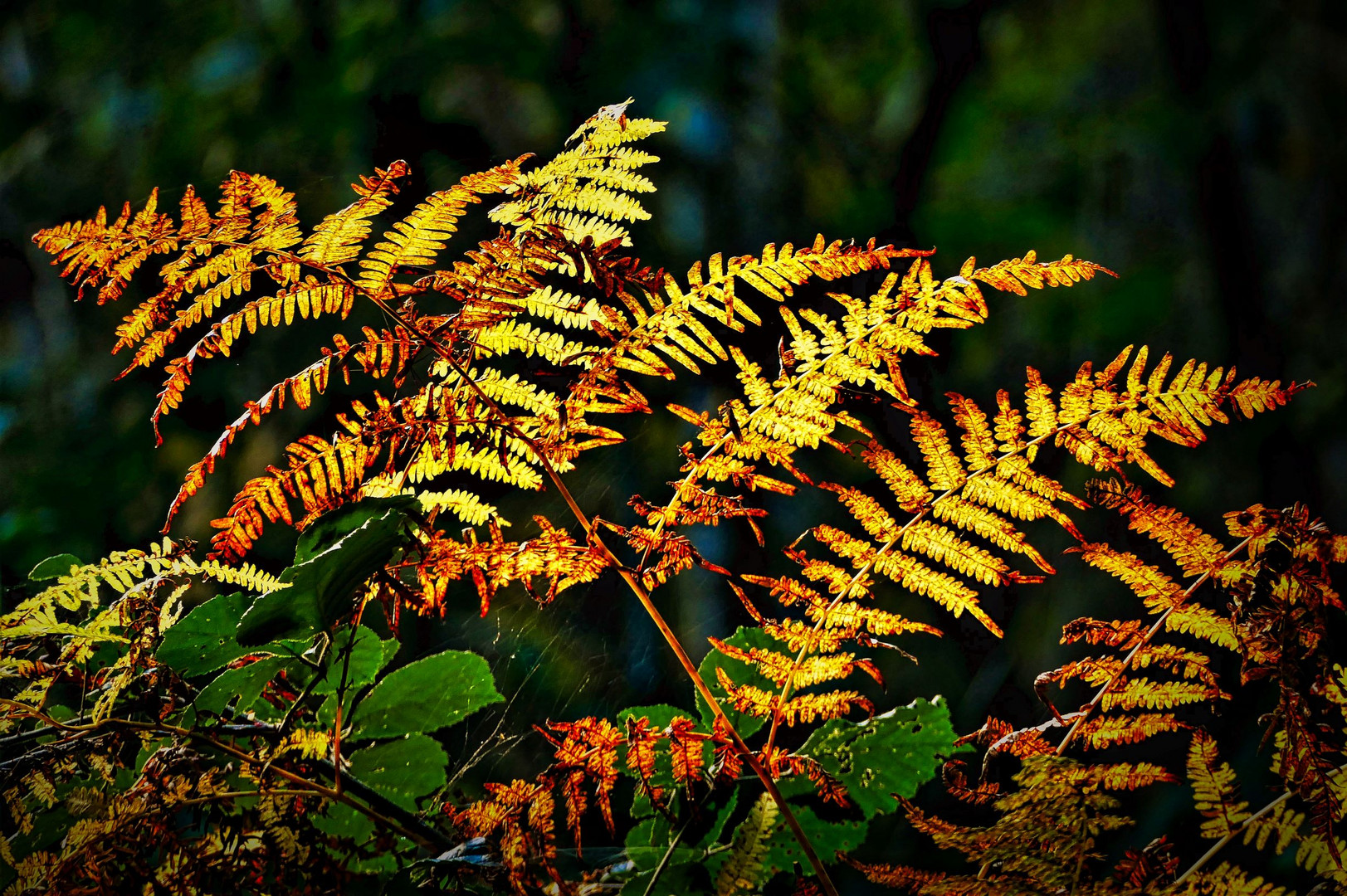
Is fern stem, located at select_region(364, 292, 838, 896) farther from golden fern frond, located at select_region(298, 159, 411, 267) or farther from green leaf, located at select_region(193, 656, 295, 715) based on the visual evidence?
green leaf, located at select_region(193, 656, 295, 715)

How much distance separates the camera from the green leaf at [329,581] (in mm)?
488

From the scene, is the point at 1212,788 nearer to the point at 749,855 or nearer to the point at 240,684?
the point at 749,855

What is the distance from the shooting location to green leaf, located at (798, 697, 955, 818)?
2.17ft

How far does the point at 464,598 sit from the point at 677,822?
0.63m

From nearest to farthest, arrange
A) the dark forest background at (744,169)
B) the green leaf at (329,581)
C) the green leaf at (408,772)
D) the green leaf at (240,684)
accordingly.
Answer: the green leaf at (329,581)
the green leaf at (240,684)
the green leaf at (408,772)
the dark forest background at (744,169)

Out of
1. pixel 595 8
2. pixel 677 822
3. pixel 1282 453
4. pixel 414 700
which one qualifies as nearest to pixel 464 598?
pixel 414 700

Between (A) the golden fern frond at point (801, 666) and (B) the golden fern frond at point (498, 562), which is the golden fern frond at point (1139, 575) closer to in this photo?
(A) the golden fern frond at point (801, 666)

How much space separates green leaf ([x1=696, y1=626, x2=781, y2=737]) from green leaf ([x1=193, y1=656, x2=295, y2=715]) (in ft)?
1.10

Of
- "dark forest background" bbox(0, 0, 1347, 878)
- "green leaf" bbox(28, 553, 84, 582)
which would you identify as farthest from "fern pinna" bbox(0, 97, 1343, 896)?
"dark forest background" bbox(0, 0, 1347, 878)

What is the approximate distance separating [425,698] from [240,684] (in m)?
0.16

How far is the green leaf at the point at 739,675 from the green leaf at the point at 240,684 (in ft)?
1.10

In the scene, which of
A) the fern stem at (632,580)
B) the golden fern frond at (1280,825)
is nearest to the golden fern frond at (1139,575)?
the golden fern frond at (1280,825)

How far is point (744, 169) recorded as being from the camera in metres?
1.25

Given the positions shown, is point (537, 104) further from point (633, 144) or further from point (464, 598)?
point (464, 598)
